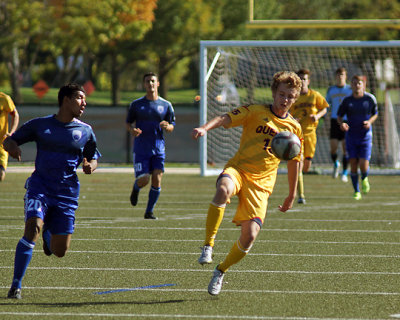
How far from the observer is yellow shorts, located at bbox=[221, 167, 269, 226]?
689cm

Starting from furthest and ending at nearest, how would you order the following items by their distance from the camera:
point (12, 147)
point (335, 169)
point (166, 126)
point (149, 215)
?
point (335, 169)
point (149, 215)
point (166, 126)
point (12, 147)

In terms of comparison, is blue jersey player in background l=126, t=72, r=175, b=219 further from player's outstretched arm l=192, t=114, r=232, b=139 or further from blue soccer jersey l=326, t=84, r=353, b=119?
blue soccer jersey l=326, t=84, r=353, b=119

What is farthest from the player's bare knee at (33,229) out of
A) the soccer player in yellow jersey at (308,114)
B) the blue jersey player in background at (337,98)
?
the blue jersey player in background at (337,98)

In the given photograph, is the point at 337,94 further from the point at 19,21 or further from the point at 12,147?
the point at 19,21

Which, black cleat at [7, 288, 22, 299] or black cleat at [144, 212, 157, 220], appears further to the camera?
black cleat at [144, 212, 157, 220]

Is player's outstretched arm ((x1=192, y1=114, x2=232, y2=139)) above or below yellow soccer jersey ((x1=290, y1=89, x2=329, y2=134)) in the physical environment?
above

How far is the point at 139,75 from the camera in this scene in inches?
2702

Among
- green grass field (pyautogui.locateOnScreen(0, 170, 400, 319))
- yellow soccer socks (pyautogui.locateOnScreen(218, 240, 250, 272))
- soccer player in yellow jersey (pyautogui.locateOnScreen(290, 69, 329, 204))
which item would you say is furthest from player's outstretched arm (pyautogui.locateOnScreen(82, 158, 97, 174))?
soccer player in yellow jersey (pyautogui.locateOnScreen(290, 69, 329, 204))

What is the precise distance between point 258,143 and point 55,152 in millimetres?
1721

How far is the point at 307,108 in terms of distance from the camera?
15.0 meters

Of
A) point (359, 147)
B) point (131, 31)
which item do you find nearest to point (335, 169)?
point (359, 147)

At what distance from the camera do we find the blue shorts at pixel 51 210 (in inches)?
267

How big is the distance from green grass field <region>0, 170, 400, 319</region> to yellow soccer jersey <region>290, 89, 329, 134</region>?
1.42 meters

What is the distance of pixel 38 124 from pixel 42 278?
5.23ft
